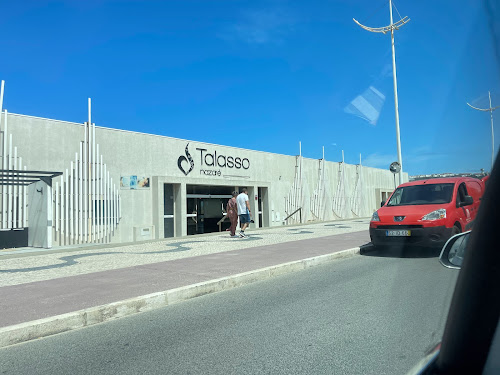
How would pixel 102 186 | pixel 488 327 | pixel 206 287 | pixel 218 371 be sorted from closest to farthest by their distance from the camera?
pixel 488 327 → pixel 218 371 → pixel 206 287 → pixel 102 186

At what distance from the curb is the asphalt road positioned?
0.15 meters

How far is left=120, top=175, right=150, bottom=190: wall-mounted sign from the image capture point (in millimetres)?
16453

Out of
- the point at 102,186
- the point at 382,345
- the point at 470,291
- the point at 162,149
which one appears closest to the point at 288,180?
the point at 162,149

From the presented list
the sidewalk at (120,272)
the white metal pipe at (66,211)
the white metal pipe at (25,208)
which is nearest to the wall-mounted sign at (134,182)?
the white metal pipe at (66,211)

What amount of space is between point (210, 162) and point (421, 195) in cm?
1287

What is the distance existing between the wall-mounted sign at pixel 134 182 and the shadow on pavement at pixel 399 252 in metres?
10.3

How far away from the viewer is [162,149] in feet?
59.9

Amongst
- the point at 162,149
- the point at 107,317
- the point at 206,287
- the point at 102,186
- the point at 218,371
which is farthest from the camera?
the point at 162,149

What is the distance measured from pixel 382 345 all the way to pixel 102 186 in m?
14.0

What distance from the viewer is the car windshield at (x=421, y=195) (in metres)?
8.87

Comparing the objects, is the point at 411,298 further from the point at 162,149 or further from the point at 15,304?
the point at 162,149

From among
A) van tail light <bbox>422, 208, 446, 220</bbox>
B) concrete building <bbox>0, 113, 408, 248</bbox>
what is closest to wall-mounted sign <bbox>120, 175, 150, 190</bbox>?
concrete building <bbox>0, 113, 408, 248</bbox>

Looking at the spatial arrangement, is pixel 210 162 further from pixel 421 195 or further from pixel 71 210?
pixel 421 195

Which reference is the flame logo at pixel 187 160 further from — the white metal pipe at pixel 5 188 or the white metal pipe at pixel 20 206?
the white metal pipe at pixel 5 188
